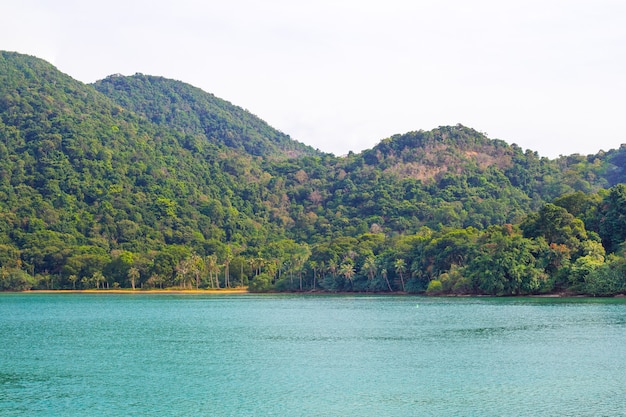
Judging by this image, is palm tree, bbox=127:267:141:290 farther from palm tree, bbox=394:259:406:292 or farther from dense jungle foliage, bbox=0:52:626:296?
palm tree, bbox=394:259:406:292

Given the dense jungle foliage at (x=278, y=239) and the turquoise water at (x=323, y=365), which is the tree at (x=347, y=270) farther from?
the turquoise water at (x=323, y=365)

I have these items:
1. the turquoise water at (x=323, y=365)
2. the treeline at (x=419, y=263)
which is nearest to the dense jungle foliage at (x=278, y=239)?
the treeline at (x=419, y=263)

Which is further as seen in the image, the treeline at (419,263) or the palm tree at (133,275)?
the palm tree at (133,275)

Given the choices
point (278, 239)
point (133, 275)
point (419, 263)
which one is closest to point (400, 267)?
point (419, 263)

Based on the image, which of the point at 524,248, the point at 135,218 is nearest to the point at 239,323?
the point at 524,248

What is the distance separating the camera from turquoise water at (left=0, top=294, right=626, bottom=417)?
3123cm

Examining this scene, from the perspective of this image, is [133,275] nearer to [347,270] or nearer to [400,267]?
[347,270]

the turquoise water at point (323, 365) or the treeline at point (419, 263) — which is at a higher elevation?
the treeline at point (419, 263)

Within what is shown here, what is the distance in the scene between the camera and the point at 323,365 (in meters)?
41.8

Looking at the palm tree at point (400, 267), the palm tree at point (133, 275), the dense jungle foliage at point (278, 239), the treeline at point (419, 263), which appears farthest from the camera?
the palm tree at point (133, 275)

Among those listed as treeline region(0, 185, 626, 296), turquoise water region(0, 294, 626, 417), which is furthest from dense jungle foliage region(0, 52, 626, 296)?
turquoise water region(0, 294, 626, 417)

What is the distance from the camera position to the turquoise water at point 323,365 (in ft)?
102

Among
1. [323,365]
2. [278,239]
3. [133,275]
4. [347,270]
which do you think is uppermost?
[278,239]

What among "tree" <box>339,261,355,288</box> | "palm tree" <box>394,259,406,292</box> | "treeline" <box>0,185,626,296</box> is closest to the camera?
"treeline" <box>0,185,626,296</box>
